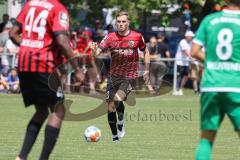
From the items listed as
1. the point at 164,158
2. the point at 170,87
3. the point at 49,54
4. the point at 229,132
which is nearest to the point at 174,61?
the point at 170,87

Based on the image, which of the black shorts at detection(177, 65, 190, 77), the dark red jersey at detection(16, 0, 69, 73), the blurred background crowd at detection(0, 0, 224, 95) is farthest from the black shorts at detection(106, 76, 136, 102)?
the black shorts at detection(177, 65, 190, 77)

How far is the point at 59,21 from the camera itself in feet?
28.5

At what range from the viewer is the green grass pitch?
11055mm

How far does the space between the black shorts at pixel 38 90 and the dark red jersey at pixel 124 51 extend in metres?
5.09

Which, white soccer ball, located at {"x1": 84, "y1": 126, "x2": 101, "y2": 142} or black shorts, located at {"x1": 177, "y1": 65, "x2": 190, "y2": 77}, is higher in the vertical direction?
white soccer ball, located at {"x1": 84, "y1": 126, "x2": 101, "y2": 142}

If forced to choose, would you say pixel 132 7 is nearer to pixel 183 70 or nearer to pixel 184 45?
pixel 184 45

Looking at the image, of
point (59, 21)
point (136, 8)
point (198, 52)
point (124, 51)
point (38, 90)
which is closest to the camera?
point (198, 52)

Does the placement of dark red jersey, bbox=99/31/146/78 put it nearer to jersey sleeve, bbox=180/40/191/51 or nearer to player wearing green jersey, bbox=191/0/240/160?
player wearing green jersey, bbox=191/0/240/160

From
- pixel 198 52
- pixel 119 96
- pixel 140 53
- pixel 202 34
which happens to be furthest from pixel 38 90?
pixel 140 53

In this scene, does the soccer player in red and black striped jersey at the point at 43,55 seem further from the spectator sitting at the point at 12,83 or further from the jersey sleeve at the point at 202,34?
the spectator sitting at the point at 12,83

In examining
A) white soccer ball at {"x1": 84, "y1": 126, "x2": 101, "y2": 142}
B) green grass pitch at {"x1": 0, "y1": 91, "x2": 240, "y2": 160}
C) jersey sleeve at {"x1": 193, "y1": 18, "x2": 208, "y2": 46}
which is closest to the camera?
jersey sleeve at {"x1": 193, "y1": 18, "x2": 208, "y2": 46}

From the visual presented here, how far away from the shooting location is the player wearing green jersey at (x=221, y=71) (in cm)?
787

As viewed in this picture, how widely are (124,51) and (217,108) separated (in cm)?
615

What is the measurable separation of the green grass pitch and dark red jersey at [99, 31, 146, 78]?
3.56ft
